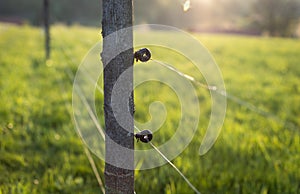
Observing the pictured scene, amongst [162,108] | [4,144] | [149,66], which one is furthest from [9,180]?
[149,66]

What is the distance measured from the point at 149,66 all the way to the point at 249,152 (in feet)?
21.6

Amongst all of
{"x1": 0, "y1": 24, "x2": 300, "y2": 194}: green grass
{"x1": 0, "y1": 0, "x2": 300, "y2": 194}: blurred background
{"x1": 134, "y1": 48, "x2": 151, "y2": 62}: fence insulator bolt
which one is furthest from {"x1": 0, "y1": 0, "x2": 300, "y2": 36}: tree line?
{"x1": 134, "y1": 48, "x2": 151, "y2": 62}: fence insulator bolt

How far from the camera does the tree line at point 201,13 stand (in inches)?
1847

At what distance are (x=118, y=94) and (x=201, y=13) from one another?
247 feet

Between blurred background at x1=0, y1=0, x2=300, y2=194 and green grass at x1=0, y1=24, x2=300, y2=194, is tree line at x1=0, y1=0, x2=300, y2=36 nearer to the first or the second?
blurred background at x1=0, y1=0, x2=300, y2=194

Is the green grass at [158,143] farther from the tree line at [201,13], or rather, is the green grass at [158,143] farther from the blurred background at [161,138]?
the tree line at [201,13]

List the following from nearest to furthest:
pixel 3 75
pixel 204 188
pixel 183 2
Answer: pixel 183 2 → pixel 204 188 → pixel 3 75

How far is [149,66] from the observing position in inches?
387

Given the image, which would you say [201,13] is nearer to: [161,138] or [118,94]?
[161,138]

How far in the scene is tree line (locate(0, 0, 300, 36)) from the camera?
154ft

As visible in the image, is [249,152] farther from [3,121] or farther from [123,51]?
[3,121]

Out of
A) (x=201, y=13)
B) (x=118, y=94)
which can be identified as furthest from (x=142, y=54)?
(x=201, y=13)

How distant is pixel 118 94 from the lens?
1463 millimetres

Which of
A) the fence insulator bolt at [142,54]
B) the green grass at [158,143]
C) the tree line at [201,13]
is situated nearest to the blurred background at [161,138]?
the green grass at [158,143]
